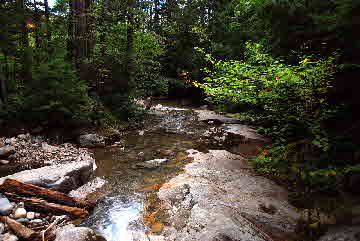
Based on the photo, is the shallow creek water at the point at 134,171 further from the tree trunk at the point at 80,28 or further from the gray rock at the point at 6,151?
the tree trunk at the point at 80,28

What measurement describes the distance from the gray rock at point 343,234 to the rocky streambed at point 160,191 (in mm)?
10

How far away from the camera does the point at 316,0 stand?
5.27 meters

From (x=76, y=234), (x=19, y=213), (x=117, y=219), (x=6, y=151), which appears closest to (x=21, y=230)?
(x=19, y=213)

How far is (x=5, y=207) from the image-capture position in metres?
3.70

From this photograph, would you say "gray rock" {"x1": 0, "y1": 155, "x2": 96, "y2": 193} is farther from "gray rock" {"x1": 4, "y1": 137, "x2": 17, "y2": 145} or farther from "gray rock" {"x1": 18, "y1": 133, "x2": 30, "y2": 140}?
"gray rock" {"x1": 18, "y1": 133, "x2": 30, "y2": 140}

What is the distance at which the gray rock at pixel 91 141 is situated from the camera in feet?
26.0

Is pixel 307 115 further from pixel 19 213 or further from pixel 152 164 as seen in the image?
pixel 19 213

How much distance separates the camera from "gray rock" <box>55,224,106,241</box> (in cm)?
331

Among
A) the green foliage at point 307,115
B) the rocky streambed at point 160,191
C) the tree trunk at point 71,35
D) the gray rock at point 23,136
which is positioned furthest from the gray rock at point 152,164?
the tree trunk at point 71,35

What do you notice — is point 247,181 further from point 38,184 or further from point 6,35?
point 6,35

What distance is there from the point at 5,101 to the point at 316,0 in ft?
31.6

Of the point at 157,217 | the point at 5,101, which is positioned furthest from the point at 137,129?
the point at 157,217

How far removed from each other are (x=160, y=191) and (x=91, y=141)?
164 inches

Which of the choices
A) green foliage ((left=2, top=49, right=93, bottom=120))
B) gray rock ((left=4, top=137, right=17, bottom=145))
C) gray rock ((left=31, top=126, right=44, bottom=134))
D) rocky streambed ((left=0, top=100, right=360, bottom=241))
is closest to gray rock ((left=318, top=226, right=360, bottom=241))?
rocky streambed ((left=0, top=100, right=360, bottom=241))
